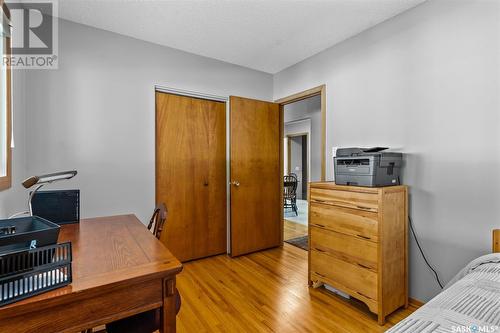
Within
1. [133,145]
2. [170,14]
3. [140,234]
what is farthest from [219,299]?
[170,14]

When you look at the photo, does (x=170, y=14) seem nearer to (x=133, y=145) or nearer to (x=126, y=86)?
(x=126, y=86)

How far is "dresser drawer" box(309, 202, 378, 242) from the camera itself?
1863mm

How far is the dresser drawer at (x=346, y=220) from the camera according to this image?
1863mm

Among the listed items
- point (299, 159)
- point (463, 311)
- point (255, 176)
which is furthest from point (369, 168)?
point (299, 159)

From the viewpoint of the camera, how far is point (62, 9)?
212 centimetres

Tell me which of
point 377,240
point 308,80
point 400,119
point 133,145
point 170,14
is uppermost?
point 170,14

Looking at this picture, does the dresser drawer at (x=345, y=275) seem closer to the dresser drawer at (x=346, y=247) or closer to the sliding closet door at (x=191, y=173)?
the dresser drawer at (x=346, y=247)

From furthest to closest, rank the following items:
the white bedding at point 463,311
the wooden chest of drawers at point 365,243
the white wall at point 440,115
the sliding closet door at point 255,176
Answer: the sliding closet door at point 255,176 → the wooden chest of drawers at point 365,243 → the white wall at point 440,115 → the white bedding at point 463,311

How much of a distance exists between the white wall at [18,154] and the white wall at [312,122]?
4.82m

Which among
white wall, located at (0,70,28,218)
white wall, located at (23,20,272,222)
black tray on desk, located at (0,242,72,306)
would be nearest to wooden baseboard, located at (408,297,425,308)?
black tray on desk, located at (0,242,72,306)

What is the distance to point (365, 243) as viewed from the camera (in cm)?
190

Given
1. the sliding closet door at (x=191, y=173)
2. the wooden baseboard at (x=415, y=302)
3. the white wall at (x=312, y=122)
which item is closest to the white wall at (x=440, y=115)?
the wooden baseboard at (x=415, y=302)

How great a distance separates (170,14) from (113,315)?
2.28 meters

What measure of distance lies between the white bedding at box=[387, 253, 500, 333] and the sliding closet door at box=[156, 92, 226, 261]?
247 cm
